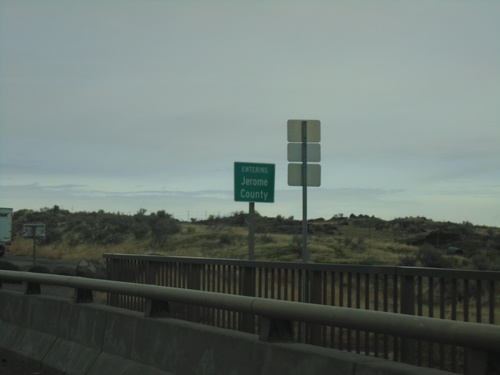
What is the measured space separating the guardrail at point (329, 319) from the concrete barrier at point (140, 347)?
23 cm

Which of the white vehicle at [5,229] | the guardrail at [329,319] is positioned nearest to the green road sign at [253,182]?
the guardrail at [329,319]

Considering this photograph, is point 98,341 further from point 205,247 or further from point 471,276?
point 205,247

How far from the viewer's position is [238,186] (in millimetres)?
14086

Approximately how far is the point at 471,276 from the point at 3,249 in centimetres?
5358

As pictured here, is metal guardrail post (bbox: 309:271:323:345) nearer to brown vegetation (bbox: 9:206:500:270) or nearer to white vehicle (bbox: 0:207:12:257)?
brown vegetation (bbox: 9:206:500:270)

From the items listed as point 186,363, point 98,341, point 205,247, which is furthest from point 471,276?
point 205,247

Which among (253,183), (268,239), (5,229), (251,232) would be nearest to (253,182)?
(253,183)

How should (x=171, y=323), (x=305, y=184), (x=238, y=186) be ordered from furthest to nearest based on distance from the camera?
(x=238, y=186)
(x=305, y=184)
(x=171, y=323)

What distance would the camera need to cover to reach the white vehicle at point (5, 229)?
182 ft

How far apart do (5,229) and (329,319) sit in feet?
178

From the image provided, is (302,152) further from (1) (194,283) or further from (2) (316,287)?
(2) (316,287)

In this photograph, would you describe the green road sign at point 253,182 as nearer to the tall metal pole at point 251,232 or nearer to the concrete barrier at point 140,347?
the tall metal pole at point 251,232

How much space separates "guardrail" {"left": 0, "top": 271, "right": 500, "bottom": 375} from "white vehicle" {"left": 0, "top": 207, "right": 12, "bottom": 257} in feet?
159

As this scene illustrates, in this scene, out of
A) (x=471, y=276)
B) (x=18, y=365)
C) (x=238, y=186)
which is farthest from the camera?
(x=238, y=186)
